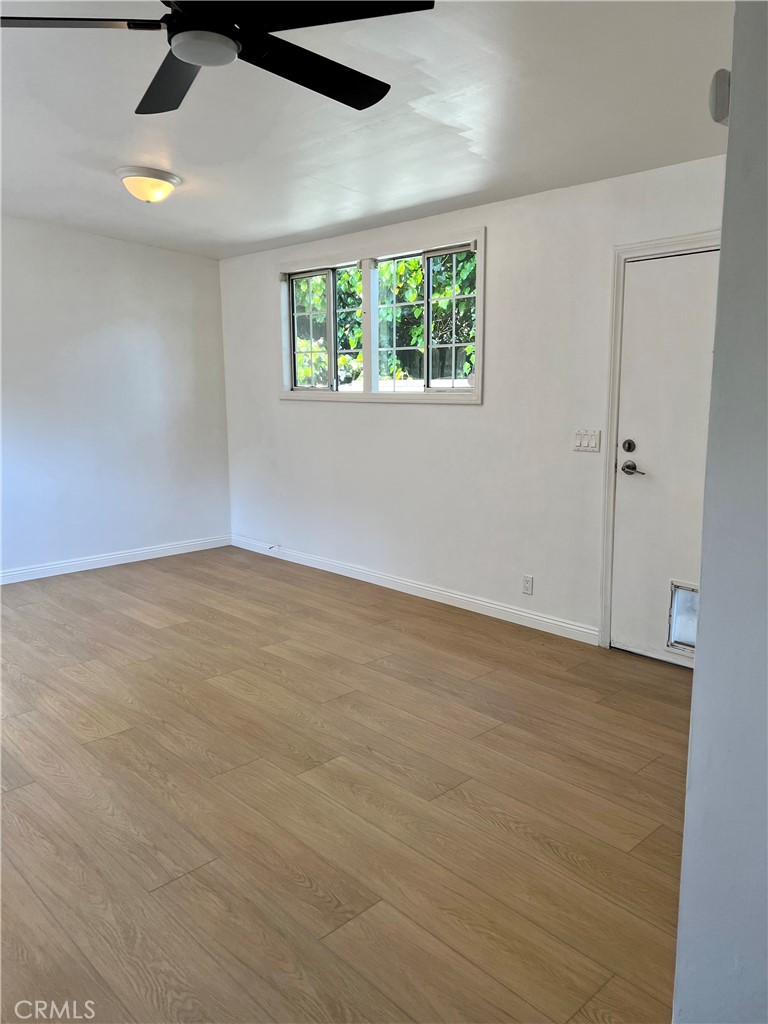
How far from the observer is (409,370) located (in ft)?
15.3

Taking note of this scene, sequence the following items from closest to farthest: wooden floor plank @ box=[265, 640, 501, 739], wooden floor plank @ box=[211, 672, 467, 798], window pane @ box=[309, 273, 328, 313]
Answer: wooden floor plank @ box=[211, 672, 467, 798]
wooden floor plank @ box=[265, 640, 501, 739]
window pane @ box=[309, 273, 328, 313]

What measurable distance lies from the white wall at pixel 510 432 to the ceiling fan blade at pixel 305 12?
206 cm

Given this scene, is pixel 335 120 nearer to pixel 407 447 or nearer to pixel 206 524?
pixel 407 447

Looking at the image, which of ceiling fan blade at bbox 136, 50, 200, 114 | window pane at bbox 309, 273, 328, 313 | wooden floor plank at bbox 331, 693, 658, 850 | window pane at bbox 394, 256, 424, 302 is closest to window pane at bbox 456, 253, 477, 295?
window pane at bbox 394, 256, 424, 302

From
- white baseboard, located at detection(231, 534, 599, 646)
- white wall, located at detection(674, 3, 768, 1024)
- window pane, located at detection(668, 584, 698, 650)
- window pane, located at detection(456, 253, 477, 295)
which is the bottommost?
white baseboard, located at detection(231, 534, 599, 646)

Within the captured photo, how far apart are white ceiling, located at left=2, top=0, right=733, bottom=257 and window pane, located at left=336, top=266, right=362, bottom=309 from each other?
0.78 meters

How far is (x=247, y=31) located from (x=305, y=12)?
23cm

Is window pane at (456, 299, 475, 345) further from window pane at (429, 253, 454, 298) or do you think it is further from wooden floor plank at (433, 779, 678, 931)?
wooden floor plank at (433, 779, 678, 931)

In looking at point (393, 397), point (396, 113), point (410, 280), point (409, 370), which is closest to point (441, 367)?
point (409, 370)

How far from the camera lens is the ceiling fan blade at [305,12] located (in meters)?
1.62

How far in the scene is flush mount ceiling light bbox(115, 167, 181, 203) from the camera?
342 cm

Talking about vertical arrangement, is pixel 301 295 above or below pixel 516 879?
above

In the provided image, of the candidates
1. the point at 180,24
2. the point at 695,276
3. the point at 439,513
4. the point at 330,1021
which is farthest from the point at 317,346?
the point at 330,1021

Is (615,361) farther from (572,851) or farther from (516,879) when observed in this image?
(516,879)
